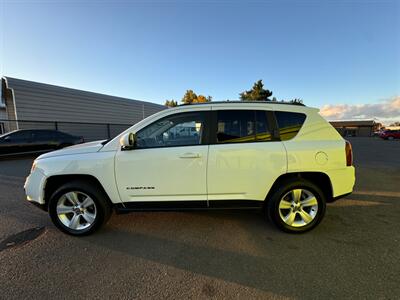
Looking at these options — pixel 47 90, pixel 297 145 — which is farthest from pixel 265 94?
pixel 297 145

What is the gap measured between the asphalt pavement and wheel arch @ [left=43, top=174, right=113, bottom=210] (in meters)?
0.57

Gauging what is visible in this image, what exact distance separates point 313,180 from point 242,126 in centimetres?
139

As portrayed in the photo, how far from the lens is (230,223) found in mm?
3443

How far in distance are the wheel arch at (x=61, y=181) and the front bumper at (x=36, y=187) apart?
46 millimetres

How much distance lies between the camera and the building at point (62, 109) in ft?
40.0

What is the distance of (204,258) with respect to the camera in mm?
2580

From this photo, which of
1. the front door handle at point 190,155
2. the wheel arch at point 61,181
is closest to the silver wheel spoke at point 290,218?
the front door handle at point 190,155

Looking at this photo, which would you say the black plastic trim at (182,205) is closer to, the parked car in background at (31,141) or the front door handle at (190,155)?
the front door handle at (190,155)

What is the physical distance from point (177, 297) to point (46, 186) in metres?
2.48

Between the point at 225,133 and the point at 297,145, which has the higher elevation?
the point at 225,133

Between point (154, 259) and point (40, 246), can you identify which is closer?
point (154, 259)

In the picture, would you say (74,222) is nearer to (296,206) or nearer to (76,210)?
(76,210)

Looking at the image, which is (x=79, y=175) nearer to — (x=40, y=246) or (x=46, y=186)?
(x=46, y=186)

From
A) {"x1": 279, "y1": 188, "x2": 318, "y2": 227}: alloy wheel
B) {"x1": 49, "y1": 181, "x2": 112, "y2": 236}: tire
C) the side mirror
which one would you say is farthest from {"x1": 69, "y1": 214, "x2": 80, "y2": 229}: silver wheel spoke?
{"x1": 279, "y1": 188, "x2": 318, "y2": 227}: alloy wheel
